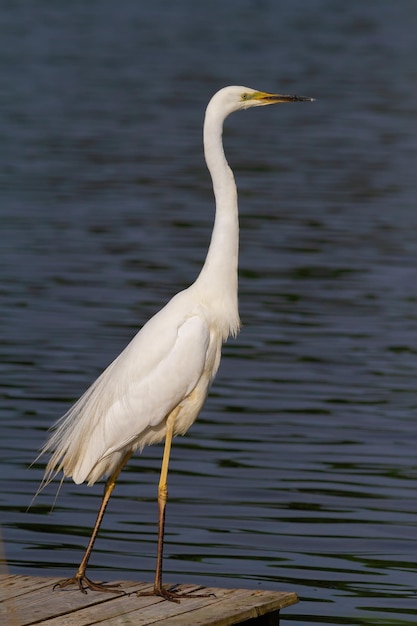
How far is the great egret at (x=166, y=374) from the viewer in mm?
6012

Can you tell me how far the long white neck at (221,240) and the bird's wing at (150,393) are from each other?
0.53ft

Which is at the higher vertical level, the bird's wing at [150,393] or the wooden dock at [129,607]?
the bird's wing at [150,393]

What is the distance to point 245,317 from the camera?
11664 mm

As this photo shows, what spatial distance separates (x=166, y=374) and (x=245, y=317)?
5.67m

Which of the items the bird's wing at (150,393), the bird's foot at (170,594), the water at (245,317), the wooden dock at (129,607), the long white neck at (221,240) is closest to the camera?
the wooden dock at (129,607)

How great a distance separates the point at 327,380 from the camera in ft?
33.3

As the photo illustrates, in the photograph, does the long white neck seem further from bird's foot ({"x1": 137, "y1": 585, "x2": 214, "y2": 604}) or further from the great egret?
bird's foot ({"x1": 137, "y1": 585, "x2": 214, "y2": 604})

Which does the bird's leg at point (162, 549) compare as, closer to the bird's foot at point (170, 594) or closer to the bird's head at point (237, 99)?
the bird's foot at point (170, 594)

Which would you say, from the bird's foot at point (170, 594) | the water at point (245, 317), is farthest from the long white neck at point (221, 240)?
the water at point (245, 317)

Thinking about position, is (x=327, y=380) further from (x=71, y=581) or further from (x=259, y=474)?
(x=71, y=581)

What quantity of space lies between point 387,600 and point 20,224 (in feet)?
29.9

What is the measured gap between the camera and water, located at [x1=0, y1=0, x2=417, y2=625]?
286 inches

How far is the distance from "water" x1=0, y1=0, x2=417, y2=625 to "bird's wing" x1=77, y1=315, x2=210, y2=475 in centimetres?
105

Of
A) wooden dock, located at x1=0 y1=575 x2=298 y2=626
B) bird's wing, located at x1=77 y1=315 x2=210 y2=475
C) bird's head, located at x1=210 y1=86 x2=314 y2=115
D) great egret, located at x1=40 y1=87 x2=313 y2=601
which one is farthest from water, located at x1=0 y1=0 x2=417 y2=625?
bird's head, located at x1=210 y1=86 x2=314 y2=115
